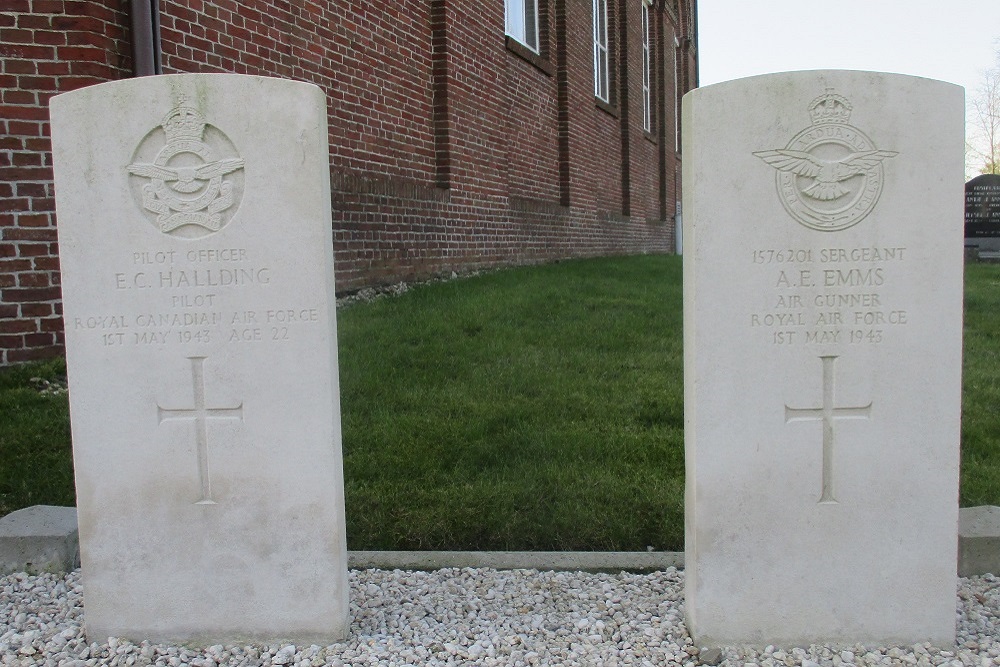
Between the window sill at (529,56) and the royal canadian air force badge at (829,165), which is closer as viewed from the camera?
the royal canadian air force badge at (829,165)

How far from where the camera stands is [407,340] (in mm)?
6367

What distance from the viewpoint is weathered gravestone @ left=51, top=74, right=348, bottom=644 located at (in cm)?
281

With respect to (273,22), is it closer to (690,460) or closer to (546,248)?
(690,460)

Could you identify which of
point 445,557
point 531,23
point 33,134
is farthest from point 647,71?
point 445,557

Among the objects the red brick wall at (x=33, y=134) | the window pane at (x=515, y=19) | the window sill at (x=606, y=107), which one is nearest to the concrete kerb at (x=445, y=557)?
the red brick wall at (x=33, y=134)

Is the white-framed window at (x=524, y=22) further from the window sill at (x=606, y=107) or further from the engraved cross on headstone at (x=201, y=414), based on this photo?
the engraved cross on headstone at (x=201, y=414)

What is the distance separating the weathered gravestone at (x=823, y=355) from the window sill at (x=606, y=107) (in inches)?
522

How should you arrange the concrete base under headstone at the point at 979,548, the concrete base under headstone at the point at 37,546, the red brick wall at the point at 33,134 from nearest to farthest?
the concrete base under headstone at the point at 979,548
the concrete base under headstone at the point at 37,546
the red brick wall at the point at 33,134

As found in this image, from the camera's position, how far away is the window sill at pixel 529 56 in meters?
11.4

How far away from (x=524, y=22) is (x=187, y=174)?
35.9ft

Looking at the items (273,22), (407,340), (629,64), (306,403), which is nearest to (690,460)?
(306,403)

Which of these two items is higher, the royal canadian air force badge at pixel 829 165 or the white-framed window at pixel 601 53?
the white-framed window at pixel 601 53

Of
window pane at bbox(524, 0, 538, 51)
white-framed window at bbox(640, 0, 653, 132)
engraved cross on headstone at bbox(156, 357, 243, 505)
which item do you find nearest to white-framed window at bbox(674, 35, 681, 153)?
white-framed window at bbox(640, 0, 653, 132)

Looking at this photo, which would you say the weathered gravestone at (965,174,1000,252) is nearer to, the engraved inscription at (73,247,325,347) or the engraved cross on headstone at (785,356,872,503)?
the engraved cross on headstone at (785,356,872,503)
